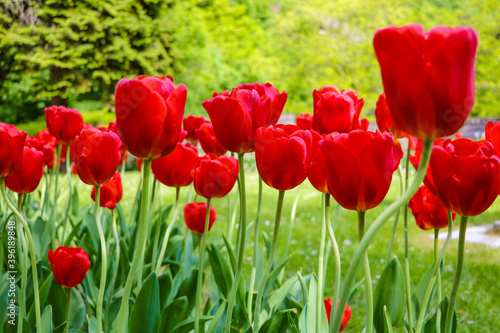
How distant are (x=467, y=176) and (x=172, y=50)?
14.7m

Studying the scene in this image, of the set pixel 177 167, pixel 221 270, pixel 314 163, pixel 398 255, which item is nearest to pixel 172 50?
pixel 398 255

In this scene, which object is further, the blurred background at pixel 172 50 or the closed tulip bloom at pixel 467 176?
the blurred background at pixel 172 50

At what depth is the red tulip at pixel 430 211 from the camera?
3.75ft

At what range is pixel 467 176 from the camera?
717 millimetres

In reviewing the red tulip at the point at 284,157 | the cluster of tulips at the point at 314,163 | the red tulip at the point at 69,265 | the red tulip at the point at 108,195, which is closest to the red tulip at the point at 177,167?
the cluster of tulips at the point at 314,163

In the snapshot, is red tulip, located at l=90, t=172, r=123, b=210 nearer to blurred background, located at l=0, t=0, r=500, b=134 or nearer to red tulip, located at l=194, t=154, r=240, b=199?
red tulip, located at l=194, t=154, r=240, b=199

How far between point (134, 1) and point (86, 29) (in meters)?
1.65

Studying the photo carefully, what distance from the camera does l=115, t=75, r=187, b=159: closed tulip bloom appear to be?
72 centimetres

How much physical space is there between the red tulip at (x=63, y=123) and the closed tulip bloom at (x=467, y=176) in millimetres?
1384

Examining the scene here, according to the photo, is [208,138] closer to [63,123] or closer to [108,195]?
[108,195]

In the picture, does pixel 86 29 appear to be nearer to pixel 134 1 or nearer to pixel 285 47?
pixel 134 1

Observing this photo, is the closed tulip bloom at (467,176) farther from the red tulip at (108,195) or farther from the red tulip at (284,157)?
the red tulip at (108,195)

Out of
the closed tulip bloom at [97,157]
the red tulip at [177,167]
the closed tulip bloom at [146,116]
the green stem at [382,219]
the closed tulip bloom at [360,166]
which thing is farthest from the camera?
the red tulip at [177,167]

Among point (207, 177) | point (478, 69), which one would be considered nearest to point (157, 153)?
point (207, 177)
